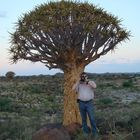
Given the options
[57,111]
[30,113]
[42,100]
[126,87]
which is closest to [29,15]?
[30,113]

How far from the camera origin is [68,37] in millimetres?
15164

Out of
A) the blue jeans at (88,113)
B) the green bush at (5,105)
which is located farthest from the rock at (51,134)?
the green bush at (5,105)

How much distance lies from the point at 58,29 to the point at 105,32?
1432 mm

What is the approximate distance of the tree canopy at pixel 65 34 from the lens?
49.4ft

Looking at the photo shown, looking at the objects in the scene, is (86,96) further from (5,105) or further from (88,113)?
(5,105)

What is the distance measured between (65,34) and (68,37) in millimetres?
132

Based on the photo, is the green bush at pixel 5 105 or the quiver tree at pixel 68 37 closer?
the quiver tree at pixel 68 37

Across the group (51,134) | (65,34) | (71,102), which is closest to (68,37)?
(65,34)

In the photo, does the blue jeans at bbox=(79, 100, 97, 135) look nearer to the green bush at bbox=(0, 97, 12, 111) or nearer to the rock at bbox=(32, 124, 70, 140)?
the rock at bbox=(32, 124, 70, 140)

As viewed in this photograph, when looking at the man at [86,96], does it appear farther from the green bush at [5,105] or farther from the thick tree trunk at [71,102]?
the green bush at [5,105]

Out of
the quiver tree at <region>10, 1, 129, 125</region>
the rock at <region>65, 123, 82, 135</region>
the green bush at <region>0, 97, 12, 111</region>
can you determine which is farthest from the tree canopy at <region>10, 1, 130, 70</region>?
the green bush at <region>0, 97, 12, 111</region>

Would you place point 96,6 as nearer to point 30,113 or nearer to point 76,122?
point 76,122

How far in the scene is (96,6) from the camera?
15617 millimetres

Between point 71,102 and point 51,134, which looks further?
point 71,102
